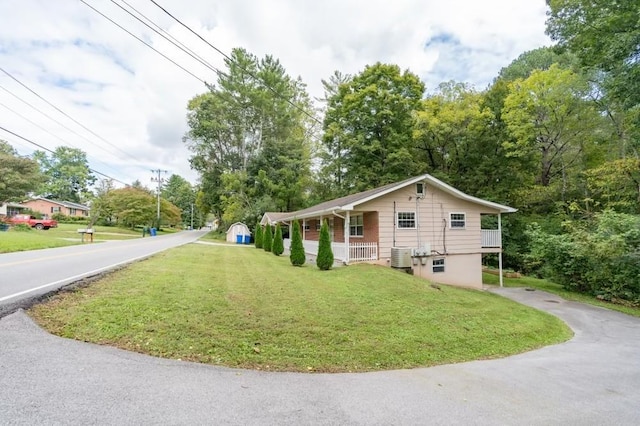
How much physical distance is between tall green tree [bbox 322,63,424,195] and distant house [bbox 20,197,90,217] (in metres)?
44.0

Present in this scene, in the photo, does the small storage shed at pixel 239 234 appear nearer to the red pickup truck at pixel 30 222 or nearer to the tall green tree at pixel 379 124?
the tall green tree at pixel 379 124

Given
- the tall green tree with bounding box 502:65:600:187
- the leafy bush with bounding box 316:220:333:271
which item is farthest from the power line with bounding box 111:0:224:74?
the tall green tree with bounding box 502:65:600:187

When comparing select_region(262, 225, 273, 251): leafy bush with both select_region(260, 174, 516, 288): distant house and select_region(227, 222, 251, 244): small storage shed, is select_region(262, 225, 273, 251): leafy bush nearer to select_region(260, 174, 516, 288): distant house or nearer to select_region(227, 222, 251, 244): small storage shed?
select_region(260, 174, 516, 288): distant house

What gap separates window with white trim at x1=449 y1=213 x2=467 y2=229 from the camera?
15.2 meters

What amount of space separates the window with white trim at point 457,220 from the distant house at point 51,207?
51.9 m

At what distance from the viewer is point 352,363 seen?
4602 millimetres

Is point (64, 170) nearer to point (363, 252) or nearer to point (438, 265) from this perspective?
point (363, 252)

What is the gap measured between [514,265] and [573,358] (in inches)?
698

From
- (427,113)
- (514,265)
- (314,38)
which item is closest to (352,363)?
(314,38)

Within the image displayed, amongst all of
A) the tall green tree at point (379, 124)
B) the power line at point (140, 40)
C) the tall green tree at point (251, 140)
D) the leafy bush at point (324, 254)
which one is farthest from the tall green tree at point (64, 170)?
the leafy bush at point (324, 254)

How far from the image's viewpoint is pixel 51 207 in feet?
159

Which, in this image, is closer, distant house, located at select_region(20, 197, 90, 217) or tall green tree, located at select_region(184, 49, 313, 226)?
tall green tree, located at select_region(184, 49, 313, 226)

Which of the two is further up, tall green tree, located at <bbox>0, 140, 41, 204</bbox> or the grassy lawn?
tall green tree, located at <bbox>0, 140, 41, 204</bbox>

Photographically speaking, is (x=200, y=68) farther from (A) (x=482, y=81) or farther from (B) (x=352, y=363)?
(A) (x=482, y=81)
